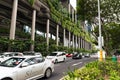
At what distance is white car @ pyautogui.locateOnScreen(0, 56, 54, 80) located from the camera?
25.3 feet

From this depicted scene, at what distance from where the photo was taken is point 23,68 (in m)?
8.56

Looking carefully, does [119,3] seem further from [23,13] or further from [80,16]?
[23,13]

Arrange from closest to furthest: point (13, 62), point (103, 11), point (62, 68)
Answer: point (13, 62)
point (62, 68)
point (103, 11)

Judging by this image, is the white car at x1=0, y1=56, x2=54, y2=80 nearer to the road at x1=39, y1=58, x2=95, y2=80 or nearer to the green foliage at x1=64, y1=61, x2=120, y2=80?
the road at x1=39, y1=58, x2=95, y2=80

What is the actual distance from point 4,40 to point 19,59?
19214mm

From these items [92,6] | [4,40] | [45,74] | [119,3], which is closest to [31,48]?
[4,40]

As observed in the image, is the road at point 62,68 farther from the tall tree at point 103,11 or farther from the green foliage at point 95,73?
the tall tree at point 103,11

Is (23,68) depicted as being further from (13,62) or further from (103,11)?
(103,11)

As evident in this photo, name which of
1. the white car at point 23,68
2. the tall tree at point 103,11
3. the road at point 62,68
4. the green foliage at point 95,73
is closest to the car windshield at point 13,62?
the white car at point 23,68

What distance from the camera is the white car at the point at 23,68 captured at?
25.3 ft

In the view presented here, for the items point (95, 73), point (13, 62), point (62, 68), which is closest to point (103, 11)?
point (62, 68)

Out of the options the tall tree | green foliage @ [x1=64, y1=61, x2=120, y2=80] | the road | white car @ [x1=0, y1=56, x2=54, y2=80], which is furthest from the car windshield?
the tall tree

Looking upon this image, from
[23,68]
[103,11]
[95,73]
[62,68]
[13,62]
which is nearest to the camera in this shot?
[95,73]

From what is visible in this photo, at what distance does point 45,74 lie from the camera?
10758 mm
